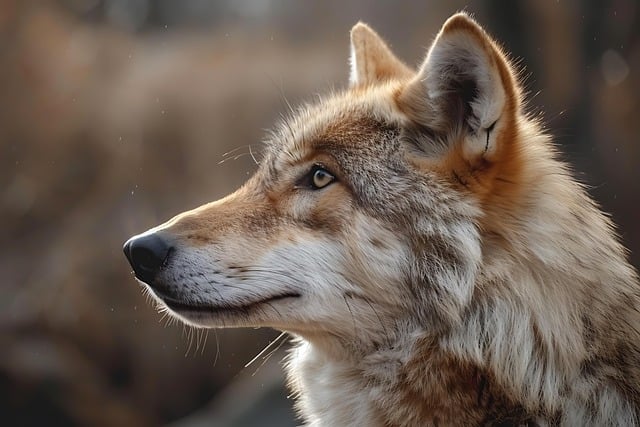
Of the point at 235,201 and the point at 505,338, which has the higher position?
the point at 235,201

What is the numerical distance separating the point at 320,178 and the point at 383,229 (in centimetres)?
34

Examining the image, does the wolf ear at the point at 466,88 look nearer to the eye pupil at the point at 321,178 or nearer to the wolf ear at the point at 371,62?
the eye pupil at the point at 321,178

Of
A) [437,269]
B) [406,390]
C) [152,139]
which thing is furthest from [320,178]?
[152,139]

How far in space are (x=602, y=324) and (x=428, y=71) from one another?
1048 mm

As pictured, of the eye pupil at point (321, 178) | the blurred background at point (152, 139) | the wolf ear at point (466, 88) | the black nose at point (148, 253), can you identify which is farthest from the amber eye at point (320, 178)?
the blurred background at point (152, 139)

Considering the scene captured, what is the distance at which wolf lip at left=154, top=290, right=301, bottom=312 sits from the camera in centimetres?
320

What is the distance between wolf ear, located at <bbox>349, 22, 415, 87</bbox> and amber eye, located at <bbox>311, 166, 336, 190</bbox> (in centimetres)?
70

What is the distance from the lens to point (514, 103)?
3.12 metres

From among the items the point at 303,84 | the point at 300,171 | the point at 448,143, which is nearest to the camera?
the point at 448,143

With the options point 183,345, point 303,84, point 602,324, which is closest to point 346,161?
point 602,324

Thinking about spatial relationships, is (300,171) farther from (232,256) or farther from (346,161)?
(232,256)

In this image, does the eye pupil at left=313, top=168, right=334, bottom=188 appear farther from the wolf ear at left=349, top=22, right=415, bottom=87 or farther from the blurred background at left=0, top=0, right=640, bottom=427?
the blurred background at left=0, top=0, right=640, bottom=427

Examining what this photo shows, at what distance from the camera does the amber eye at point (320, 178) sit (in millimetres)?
3367

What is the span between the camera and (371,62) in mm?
4098
